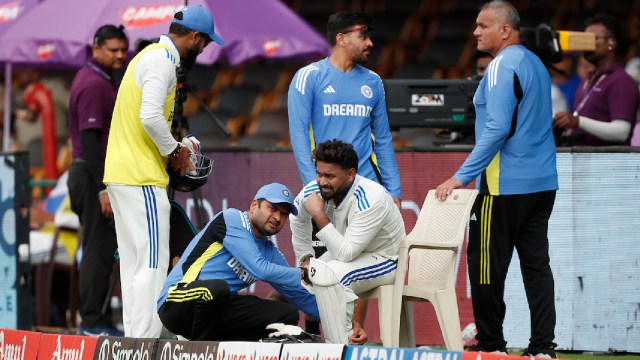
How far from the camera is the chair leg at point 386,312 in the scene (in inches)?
285

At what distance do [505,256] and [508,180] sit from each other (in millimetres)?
422

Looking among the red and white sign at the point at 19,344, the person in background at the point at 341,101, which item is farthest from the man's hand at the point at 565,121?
the red and white sign at the point at 19,344

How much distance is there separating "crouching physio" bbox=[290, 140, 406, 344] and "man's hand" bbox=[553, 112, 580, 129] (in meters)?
1.97

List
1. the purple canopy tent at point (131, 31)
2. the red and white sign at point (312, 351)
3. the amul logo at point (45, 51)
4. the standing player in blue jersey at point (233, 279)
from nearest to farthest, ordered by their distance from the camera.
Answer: the red and white sign at point (312, 351), the standing player in blue jersey at point (233, 279), the purple canopy tent at point (131, 31), the amul logo at point (45, 51)

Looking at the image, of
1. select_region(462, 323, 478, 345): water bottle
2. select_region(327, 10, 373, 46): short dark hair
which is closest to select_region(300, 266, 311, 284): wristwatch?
select_region(327, 10, 373, 46): short dark hair

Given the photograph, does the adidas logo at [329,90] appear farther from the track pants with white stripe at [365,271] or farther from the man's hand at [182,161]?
the track pants with white stripe at [365,271]

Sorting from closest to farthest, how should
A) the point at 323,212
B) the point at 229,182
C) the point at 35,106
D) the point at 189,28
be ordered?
the point at 323,212
the point at 189,28
the point at 229,182
the point at 35,106

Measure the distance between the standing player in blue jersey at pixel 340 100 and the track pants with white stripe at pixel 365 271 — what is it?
0.72 meters

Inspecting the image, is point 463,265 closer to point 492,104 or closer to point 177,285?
point 492,104

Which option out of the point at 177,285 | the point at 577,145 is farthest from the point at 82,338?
the point at 577,145

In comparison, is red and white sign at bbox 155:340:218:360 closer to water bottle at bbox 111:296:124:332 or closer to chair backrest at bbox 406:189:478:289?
chair backrest at bbox 406:189:478:289

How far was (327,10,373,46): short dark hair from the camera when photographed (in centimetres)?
785

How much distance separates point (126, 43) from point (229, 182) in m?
1.20

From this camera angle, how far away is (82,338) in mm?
7387
